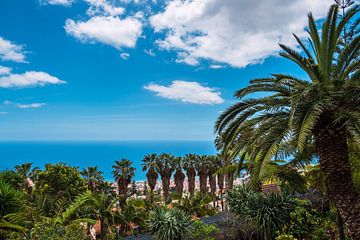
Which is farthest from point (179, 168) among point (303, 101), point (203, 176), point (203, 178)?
point (303, 101)

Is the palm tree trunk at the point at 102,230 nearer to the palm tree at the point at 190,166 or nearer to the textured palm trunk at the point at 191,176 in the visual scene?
the palm tree at the point at 190,166

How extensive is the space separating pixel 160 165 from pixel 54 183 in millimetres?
15336

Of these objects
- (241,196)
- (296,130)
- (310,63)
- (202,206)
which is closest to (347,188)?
(296,130)

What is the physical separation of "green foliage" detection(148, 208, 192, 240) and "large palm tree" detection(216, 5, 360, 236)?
450cm

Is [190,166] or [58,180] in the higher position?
[190,166]

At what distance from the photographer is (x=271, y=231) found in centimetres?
1029

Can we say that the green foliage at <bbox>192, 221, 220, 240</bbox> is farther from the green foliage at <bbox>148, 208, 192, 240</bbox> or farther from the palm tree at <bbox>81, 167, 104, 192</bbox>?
the palm tree at <bbox>81, 167, 104, 192</bbox>

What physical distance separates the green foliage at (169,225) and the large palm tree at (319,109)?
14.8ft

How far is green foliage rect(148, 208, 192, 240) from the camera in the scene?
412 inches

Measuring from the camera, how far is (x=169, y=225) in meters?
10.6

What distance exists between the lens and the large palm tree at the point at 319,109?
6.62m

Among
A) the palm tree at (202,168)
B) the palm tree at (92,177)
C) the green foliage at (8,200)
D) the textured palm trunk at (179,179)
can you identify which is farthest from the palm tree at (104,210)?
the palm tree at (202,168)

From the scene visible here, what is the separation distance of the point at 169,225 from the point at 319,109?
Answer: 707cm

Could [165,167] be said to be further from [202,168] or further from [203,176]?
[203,176]
